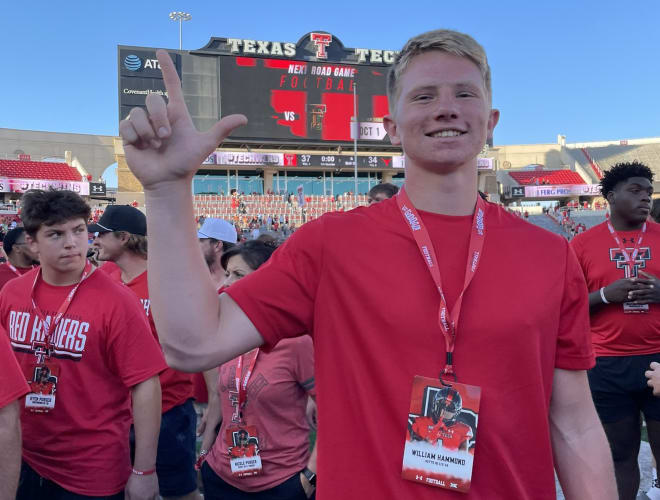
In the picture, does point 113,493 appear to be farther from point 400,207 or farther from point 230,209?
point 230,209

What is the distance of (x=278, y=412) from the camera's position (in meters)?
2.41

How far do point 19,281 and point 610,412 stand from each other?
3425 millimetres

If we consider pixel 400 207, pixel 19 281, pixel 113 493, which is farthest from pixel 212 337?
pixel 19 281

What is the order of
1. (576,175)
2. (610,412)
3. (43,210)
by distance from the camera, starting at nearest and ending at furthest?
(43,210) → (610,412) → (576,175)

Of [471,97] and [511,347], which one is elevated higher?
[471,97]

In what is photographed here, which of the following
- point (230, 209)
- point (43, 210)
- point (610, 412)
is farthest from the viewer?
point (230, 209)

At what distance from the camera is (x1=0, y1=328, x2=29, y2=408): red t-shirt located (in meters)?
1.99

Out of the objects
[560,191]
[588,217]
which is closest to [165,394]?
[588,217]

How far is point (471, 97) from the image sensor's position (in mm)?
1302

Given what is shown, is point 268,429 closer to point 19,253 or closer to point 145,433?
point 145,433

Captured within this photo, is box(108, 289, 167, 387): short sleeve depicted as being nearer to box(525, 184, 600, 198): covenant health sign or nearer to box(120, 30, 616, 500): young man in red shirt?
box(120, 30, 616, 500): young man in red shirt

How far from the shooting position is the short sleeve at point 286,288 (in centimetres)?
120

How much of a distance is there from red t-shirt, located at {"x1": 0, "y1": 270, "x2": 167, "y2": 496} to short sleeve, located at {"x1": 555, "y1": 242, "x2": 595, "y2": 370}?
1.79 meters

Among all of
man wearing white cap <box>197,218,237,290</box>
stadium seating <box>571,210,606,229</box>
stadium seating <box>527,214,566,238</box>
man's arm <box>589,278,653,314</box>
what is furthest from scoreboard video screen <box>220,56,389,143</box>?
man's arm <box>589,278,653,314</box>
